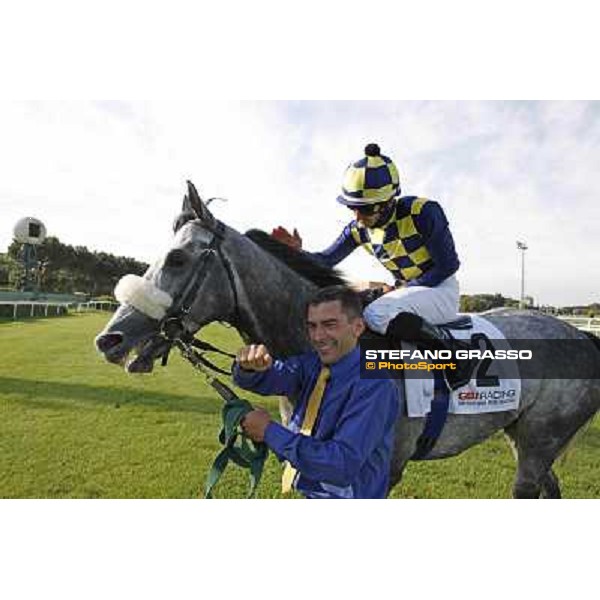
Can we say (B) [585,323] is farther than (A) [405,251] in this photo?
Yes

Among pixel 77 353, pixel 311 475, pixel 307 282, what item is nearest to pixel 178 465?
pixel 77 353

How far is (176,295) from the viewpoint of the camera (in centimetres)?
181

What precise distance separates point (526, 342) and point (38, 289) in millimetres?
3173

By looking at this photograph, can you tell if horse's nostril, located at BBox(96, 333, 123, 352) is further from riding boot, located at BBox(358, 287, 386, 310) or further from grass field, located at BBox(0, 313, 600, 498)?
riding boot, located at BBox(358, 287, 386, 310)

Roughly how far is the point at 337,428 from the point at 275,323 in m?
0.66

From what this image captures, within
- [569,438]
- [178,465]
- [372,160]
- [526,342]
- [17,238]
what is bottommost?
[178,465]

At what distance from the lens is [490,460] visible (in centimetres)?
366

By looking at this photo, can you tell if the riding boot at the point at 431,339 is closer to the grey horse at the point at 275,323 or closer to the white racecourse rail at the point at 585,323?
the grey horse at the point at 275,323

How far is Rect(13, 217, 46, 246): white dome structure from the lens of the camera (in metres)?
2.65

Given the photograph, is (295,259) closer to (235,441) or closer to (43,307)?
(235,441)

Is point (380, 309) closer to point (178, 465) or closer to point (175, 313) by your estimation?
point (175, 313)

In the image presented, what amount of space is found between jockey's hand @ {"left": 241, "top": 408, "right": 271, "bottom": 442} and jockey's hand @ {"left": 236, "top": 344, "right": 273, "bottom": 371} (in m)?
0.16

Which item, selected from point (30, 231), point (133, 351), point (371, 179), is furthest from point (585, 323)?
point (30, 231)

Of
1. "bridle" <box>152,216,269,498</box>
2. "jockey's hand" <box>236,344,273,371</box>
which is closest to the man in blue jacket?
"jockey's hand" <box>236,344,273,371</box>
